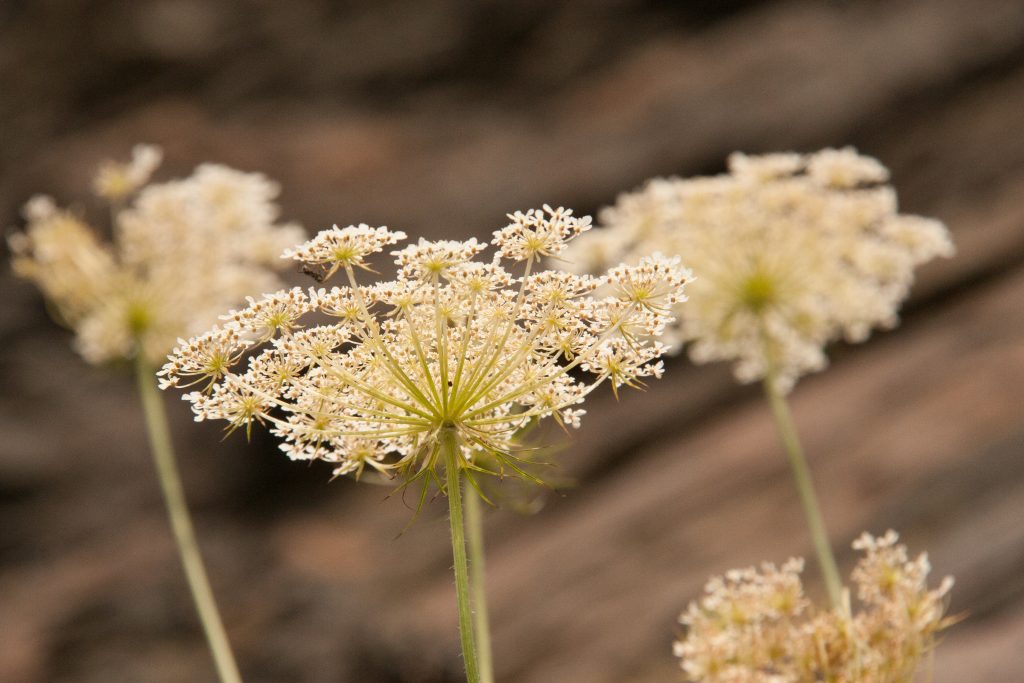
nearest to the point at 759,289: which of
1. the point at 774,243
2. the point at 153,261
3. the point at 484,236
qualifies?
the point at 774,243

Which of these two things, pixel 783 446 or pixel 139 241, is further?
pixel 783 446

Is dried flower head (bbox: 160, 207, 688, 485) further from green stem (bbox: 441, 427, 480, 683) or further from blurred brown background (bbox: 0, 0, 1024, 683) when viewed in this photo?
blurred brown background (bbox: 0, 0, 1024, 683)

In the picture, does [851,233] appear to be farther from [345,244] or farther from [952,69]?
[952,69]

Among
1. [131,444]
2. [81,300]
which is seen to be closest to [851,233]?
[81,300]

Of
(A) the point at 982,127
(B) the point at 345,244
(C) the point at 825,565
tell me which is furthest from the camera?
(A) the point at 982,127

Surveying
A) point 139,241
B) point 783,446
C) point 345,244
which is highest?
point 783,446

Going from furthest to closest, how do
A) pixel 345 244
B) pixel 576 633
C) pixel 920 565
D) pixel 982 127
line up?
pixel 982 127 → pixel 576 633 → pixel 920 565 → pixel 345 244

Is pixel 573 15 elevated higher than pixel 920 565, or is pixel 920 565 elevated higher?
pixel 573 15

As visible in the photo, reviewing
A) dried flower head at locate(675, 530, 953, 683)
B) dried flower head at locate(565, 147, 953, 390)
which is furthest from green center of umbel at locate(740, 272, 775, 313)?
dried flower head at locate(675, 530, 953, 683)
